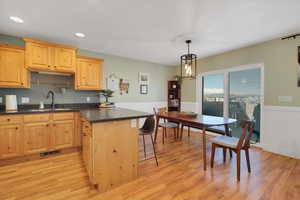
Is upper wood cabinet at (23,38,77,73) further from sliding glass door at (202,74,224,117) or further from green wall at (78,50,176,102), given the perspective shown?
sliding glass door at (202,74,224,117)

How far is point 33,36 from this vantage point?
113 inches

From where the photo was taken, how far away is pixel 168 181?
197 centimetres

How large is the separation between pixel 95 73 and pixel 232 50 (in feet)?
11.6

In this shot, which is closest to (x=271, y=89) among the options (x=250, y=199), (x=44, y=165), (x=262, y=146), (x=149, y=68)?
(x=262, y=146)

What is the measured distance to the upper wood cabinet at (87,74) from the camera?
3.26 meters

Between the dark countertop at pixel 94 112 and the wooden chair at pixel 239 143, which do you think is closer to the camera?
the dark countertop at pixel 94 112

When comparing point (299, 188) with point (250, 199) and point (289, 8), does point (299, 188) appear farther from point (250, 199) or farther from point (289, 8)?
point (289, 8)

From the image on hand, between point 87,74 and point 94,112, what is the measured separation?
1.31m

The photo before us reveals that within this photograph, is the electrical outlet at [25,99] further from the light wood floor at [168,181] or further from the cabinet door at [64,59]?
the light wood floor at [168,181]

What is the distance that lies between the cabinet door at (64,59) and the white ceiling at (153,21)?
0.91 feet

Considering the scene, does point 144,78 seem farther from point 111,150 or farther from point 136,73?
point 111,150

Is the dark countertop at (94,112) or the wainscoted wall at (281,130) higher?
the dark countertop at (94,112)

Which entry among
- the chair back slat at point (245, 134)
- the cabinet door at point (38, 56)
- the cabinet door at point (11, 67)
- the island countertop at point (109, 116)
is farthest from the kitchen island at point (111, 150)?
the cabinet door at point (11, 67)

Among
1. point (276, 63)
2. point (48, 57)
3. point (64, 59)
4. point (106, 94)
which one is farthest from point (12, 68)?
point (276, 63)
